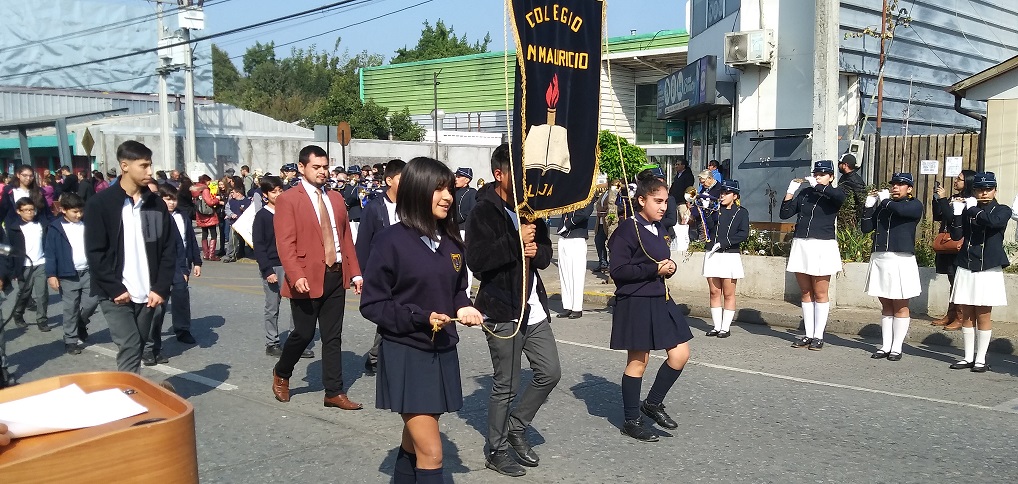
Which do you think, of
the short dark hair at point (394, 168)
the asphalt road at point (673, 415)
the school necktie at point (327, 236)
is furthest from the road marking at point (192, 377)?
the short dark hair at point (394, 168)

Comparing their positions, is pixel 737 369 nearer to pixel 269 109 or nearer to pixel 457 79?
pixel 457 79

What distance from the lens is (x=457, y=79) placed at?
44.1 metres

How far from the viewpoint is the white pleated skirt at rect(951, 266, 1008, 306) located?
329 inches

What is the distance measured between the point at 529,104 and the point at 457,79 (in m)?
40.0

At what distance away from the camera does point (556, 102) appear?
16.6ft

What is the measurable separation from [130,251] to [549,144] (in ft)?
10.2

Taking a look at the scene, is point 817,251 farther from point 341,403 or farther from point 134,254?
point 134,254

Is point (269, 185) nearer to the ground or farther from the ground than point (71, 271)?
farther from the ground

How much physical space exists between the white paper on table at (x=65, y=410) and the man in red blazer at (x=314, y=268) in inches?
141

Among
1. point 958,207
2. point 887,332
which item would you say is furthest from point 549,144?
point 958,207

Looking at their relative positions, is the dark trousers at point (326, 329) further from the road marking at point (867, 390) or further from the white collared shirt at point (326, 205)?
the road marking at point (867, 390)

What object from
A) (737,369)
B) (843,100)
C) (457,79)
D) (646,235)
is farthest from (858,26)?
(457,79)

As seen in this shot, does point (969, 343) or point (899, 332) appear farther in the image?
point (899, 332)

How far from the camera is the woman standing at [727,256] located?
33.5 feet
